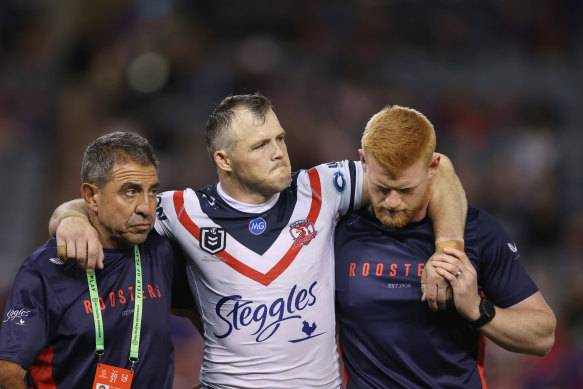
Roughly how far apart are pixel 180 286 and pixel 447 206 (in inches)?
56.3

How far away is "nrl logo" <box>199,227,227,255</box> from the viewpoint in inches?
148

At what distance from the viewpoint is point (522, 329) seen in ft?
11.7

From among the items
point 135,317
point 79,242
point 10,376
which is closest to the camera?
point 10,376

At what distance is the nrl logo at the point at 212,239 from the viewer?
3.77m

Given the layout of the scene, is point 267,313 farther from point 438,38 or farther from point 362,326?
point 438,38

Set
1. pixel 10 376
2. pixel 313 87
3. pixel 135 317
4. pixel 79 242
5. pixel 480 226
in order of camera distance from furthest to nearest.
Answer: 1. pixel 313 87
2. pixel 480 226
3. pixel 135 317
4. pixel 79 242
5. pixel 10 376

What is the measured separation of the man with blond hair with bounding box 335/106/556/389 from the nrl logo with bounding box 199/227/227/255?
607mm

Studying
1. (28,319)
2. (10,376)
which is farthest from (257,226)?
(10,376)

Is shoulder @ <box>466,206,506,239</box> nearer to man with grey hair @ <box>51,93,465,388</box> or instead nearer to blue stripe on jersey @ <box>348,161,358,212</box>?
man with grey hair @ <box>51,93,465,388</box>

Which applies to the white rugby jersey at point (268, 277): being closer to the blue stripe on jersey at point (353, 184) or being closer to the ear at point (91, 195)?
the blue stripe on jersey at point (353, 184)

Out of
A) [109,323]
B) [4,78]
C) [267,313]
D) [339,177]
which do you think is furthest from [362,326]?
[4,78]

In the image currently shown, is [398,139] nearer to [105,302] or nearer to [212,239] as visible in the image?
[212,239]

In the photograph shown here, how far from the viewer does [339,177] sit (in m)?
3.90

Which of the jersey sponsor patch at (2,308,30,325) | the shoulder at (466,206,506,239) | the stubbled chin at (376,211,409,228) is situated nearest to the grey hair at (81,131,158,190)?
the jersey sponsor patch at (2,308,30,325)
